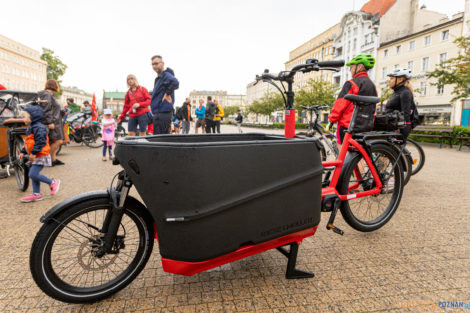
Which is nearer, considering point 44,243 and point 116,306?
point 44,243

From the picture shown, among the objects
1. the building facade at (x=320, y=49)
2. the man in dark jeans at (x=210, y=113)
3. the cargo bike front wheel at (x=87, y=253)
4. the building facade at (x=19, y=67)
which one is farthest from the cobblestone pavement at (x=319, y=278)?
the building facade at (x=19, y=67)

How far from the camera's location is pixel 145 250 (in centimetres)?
204

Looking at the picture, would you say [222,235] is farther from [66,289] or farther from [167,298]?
[66,289]

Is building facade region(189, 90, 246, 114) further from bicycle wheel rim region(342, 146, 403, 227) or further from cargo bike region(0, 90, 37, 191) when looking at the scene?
bicycle wheel rim region(342, 146, 403, 227)

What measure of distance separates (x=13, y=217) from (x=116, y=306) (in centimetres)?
248

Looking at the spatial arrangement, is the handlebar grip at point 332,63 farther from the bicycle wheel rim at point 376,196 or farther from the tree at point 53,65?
the tree at point 53,65

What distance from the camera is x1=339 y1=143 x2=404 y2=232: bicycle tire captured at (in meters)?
2.76

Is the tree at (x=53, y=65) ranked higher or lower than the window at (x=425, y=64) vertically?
higher

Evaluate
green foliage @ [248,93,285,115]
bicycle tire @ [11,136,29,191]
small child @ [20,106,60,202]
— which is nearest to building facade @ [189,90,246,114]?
green foliage @ [248,93,285,115]

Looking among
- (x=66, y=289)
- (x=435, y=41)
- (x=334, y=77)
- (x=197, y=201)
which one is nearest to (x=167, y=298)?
(x=66, y=289)

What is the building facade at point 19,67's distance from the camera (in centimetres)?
8012

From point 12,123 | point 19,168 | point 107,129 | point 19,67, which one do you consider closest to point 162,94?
point 12,123

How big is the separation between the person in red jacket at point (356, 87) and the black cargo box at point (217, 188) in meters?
2.29

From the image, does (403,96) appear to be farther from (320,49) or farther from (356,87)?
(320,49)
